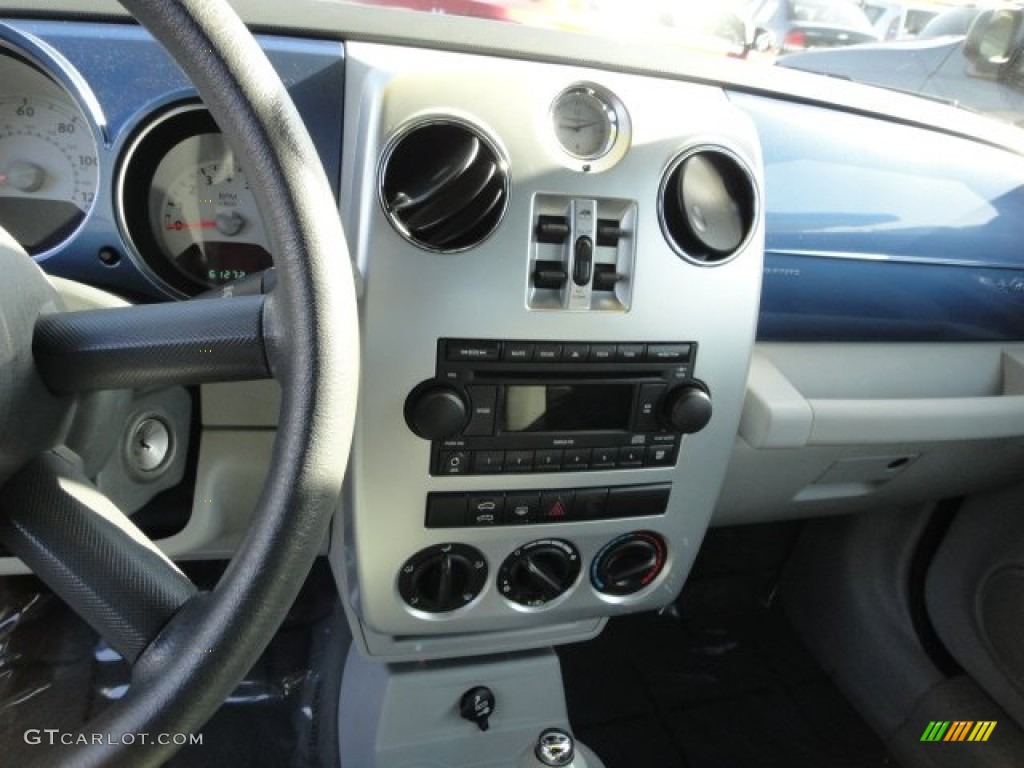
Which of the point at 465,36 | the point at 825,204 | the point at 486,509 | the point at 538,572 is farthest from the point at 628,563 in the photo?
the point at 465,36

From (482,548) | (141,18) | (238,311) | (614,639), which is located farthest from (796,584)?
(141,18)

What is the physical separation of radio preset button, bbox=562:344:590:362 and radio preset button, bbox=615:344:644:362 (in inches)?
1.5

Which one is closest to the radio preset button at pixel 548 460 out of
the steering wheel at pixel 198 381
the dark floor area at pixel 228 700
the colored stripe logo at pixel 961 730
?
the steering wheel at pixel 198 381

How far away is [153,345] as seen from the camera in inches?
23.8

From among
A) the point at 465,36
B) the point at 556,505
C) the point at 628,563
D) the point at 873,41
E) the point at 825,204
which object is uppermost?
the point at 873,41

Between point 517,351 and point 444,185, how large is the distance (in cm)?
18

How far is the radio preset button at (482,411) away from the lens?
2.69 ft

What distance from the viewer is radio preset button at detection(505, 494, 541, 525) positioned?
888 millimetres

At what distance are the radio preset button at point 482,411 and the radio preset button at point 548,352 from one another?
0.19ft

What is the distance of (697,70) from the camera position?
103 cm

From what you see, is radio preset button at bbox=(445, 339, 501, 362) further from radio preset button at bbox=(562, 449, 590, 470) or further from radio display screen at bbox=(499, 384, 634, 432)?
radio preset button at bbox=(562, 449, 590, 470)

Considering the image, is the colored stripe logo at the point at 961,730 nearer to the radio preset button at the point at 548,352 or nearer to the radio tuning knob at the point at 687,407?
the radio tuning knob at the point at 687,407

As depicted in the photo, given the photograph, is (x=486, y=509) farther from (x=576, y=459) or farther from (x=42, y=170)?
(x=42, y=170)

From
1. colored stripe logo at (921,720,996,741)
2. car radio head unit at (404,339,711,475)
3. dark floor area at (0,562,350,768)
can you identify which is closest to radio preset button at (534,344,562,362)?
car radio head unit at (404,339,711,475)
